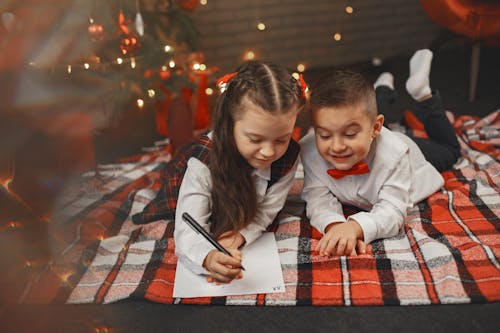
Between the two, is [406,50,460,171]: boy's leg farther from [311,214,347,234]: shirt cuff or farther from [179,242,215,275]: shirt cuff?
[179,242,215,275]: shirt cuff

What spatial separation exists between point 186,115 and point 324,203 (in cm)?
83

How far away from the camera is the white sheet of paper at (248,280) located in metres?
1.13

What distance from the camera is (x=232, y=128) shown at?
1144 mm

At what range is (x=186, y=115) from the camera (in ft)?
6.49

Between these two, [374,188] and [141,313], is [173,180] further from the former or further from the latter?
[374,188]

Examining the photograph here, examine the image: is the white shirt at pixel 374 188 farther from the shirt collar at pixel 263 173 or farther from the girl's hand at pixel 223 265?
the girl's hand at pixel 223 265

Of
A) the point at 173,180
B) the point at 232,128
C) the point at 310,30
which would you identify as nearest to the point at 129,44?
the point at 173,180

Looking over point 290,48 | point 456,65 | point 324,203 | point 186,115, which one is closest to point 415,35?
point 456,65

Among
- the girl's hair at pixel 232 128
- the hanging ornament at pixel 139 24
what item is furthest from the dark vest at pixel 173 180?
the hanging ornament at pixel 139 24

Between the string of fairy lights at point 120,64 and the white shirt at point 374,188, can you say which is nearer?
the white shirt at point 374,188

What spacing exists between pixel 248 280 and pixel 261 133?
0.35m

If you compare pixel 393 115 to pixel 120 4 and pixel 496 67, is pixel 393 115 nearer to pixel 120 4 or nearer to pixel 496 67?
pixel 496 67

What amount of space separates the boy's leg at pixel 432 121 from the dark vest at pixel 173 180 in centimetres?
55

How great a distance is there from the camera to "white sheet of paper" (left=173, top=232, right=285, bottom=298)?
3.72ft
